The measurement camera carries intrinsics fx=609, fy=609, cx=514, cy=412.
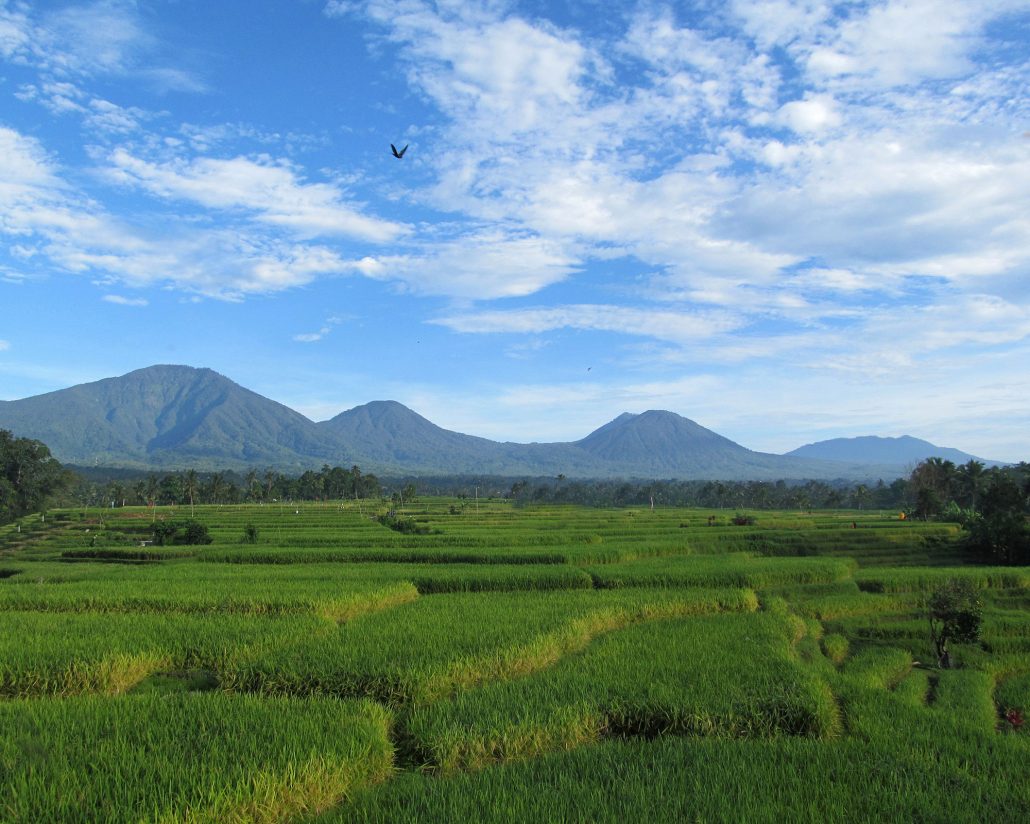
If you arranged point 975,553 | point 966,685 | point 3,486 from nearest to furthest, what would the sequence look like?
1. point 966,685
2. point 975,553
3. point 3,486

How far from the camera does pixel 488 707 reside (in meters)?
8.20

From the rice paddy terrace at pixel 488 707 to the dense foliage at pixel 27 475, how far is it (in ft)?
214

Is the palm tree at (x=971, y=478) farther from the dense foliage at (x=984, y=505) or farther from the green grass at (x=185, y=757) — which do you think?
the green grass at (x=185, y=757)

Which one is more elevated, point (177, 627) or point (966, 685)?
point (177, 627)

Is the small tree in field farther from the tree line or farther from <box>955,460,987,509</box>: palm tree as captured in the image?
the tree line

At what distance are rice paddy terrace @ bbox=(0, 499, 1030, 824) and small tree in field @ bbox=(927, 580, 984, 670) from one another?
1.81 feet

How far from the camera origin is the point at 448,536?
39906 mm

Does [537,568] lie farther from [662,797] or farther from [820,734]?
[662,797]

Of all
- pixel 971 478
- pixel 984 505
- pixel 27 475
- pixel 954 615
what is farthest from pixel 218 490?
pixel 971 478

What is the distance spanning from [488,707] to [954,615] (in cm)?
1483

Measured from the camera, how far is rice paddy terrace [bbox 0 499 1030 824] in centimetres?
586

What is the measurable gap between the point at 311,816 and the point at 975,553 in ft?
137

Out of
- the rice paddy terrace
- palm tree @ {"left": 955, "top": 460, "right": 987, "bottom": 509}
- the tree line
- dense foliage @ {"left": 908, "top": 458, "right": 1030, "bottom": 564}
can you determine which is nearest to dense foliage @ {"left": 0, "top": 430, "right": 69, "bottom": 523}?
the tree line

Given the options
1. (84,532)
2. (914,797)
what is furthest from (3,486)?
(914,797)
